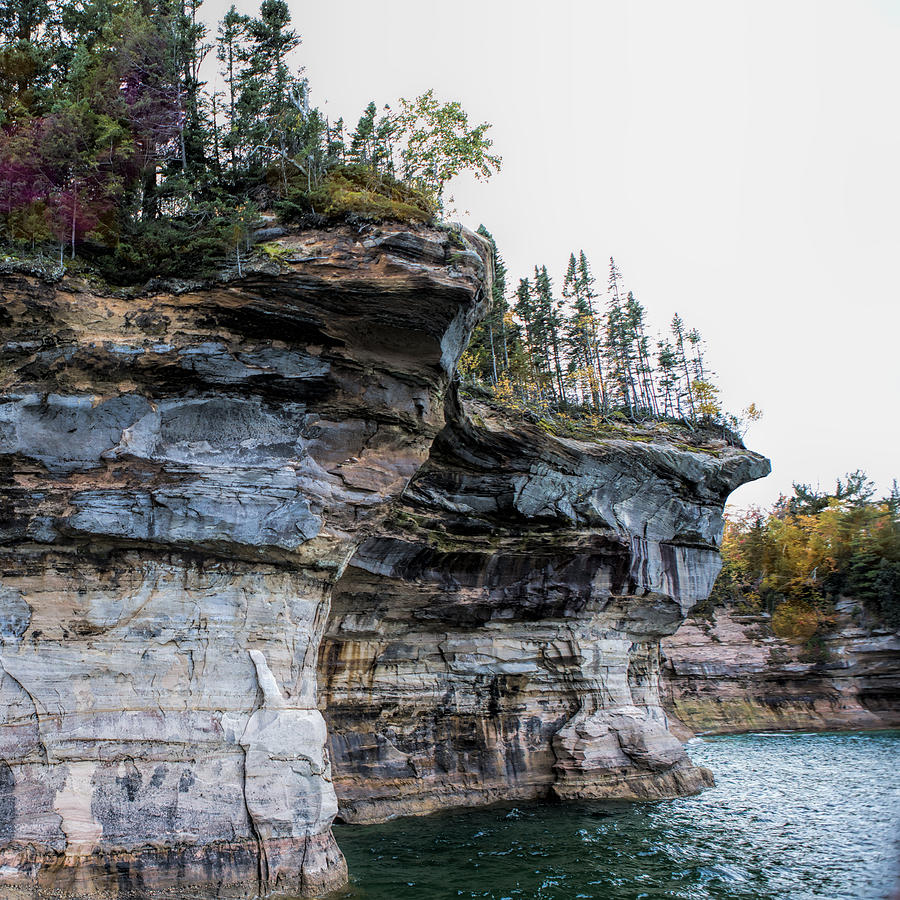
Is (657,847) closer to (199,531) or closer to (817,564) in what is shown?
(199,531)

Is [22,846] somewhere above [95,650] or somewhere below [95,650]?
below

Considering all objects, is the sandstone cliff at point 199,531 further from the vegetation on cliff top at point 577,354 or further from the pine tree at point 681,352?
the pine tree at point 681,352

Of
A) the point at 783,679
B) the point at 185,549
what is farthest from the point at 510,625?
the point at 783,679

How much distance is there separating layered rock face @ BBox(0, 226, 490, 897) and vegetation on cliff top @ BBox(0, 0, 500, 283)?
5.54 ft

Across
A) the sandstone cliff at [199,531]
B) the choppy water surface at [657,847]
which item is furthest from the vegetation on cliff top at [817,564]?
the sandstone cliff at [199,531]

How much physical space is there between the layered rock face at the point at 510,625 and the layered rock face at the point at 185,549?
4546mm

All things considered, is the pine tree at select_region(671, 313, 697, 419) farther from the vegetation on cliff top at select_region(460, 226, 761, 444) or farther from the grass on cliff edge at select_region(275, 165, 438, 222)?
the grass on cliff edge at select_region(275, 165, 438, 222)

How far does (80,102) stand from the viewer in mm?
15828

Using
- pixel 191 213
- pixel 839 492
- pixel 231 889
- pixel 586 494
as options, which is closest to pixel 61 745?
pixel 231 889

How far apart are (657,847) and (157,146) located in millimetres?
21284

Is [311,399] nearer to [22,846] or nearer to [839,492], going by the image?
[22,846]

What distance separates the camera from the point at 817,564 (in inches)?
1817

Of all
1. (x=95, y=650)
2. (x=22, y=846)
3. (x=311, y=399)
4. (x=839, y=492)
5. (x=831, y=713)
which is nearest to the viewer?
(x=22, y=846)

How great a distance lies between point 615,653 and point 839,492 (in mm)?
40482
